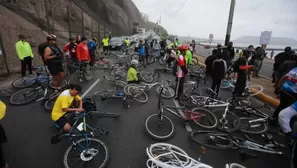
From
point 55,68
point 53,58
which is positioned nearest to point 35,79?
point 55,68

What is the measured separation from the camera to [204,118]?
4.45 m

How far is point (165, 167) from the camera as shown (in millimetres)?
2312

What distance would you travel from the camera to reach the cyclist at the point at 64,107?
3176mm

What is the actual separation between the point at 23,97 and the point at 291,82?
8189 millimetres

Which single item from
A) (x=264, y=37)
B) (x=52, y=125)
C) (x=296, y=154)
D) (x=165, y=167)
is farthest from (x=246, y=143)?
(x=264, y=37)

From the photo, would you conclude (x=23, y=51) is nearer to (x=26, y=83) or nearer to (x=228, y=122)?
→ (x=26, y=83)

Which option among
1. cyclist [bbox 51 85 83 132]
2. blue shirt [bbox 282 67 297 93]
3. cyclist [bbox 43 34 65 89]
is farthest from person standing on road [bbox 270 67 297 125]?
cyclist [bbox 43 34 65 89]

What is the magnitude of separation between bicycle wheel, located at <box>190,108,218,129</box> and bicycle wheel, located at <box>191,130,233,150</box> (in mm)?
512

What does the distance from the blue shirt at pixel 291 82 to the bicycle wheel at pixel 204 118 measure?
6.57ft

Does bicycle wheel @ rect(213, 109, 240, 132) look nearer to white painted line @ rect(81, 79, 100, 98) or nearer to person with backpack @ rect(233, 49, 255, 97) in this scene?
person with backpack @ rect(233, 49, 255, 97)

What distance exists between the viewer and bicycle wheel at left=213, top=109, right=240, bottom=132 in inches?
159

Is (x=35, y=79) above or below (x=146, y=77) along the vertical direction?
above

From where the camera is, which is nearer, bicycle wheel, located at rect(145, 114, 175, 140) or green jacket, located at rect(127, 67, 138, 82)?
bicycle wheel, located at rect(145, 114, 175, 140)

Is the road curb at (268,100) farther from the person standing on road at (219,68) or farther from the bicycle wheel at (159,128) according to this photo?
the bicycle wheel at (159,128)
